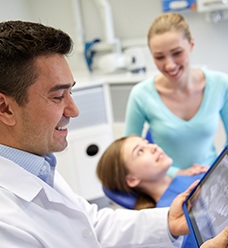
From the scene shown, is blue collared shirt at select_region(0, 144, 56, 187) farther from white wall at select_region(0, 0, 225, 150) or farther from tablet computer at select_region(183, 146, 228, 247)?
white wall at select_region(0, 0, 225, 150)

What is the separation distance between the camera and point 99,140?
9.16ft

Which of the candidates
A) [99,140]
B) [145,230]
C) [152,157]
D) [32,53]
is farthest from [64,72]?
[99,140]

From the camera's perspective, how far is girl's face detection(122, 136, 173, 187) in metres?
1.66

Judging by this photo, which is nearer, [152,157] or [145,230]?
[145,230]

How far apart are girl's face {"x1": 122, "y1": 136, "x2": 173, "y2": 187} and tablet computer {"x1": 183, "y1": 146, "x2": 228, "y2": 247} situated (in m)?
0.48

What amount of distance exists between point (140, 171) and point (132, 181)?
0.06m

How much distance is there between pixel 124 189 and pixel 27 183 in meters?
0.78

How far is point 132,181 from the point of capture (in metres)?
1.71

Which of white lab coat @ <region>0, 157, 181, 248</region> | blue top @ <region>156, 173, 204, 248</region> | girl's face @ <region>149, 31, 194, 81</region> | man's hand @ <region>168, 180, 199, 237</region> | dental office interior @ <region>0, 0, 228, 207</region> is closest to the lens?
white lab coat @ <region>0, 157, 181, 248</region>

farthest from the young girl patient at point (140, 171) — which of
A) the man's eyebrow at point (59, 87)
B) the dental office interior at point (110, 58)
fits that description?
the dental office interior at point (110, 58)

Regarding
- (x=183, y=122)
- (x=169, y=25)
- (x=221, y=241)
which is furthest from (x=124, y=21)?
(x=221, y=241)

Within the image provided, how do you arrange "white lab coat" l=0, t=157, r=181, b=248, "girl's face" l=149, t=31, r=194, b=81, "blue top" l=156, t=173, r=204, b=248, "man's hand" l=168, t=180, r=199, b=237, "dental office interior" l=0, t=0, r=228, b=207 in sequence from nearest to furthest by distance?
"white lab coat" l=0, t=157, r=181, b=248 < "man's hand" l=168, t=180, r=199, b=237 < "blue top" l=156, t=173, r=204, b=248 < "girl's face" l=149, t=31, r=194, b=81 < "dental office interior" l=0, t=0, r=228, b=207

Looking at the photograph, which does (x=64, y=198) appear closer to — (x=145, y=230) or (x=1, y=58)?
(x=145, y=230)

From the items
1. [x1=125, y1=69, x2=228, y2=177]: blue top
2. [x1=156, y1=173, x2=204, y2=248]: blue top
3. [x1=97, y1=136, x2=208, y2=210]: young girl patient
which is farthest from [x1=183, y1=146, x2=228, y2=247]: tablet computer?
[x1=125, y1=69, x2=228, y2=177]: blue top
